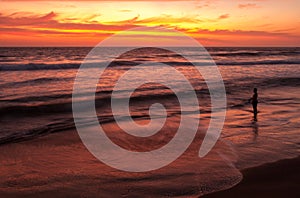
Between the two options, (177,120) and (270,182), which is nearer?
(270,182)

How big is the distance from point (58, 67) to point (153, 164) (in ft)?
114

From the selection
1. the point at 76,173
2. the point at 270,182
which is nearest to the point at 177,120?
the point at 76,173

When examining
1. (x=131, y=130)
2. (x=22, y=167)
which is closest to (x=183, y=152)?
(x=131, y=130)

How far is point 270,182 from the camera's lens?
6422 millimetres

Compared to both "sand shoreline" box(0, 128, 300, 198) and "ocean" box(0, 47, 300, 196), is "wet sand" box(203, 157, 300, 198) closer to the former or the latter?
"sand shoreline" box(0, 128, 300, 198)

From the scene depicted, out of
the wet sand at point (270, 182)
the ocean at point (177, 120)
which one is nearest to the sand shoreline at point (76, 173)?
the wet sand at point (270, 182)

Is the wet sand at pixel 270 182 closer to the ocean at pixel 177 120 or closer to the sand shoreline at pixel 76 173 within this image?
the sand shoreline at pixel 76 173

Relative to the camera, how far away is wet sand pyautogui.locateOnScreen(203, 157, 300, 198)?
591 centimetres

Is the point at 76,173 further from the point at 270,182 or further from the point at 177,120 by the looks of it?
the point at 177,120

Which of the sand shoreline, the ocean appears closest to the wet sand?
the sand shoreline

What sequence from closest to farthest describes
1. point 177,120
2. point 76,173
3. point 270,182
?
point 270,182 → point 76,173 → point 177,120

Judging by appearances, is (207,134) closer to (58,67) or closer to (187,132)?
(187,132)

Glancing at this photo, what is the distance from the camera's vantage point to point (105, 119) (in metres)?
12.7

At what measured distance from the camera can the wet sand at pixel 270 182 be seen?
5.91 m
